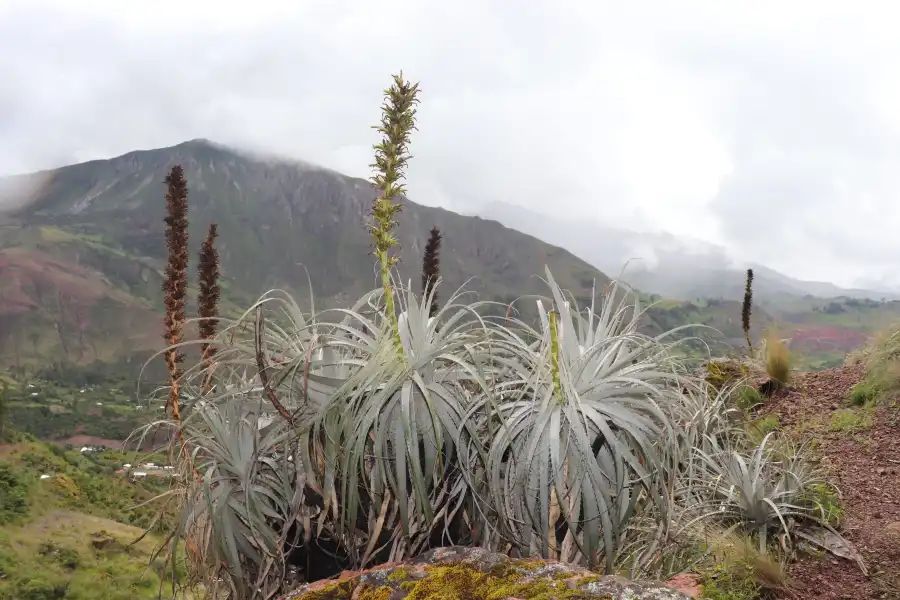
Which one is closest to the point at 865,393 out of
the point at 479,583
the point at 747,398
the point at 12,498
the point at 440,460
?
the point at 747,398

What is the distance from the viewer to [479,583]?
8.57 ft

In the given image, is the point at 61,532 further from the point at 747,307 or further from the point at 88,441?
the point at 88,441

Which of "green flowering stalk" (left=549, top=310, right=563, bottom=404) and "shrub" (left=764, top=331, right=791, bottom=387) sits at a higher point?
"green flowering stalk" (left=549, top=310, right=563, bottom=404)

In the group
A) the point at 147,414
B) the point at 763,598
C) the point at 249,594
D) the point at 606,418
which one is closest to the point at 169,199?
the point at 147,414

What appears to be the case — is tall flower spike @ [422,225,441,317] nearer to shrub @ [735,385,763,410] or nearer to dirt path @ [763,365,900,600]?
dirt path @ [763,365,900,600]

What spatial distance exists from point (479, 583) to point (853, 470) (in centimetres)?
440

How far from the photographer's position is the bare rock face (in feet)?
8.08

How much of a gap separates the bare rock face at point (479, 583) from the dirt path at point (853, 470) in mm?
1762

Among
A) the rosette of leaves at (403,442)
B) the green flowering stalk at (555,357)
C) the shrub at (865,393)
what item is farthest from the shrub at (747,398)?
the rosette of leaves at (403,442)

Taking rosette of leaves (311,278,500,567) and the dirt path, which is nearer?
rosette of leaves (311,278,500,567)

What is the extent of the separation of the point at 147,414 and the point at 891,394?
738 centimetres

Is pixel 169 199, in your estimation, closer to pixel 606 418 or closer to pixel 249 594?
pixel 249 594

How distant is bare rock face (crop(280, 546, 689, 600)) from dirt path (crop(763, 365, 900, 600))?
176 cm

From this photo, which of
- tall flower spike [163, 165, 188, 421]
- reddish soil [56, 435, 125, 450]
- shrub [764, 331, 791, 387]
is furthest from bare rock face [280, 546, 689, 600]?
reddish soil [56, 435, 125, 450]
